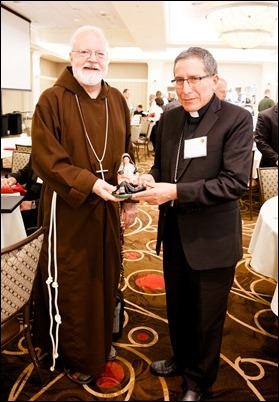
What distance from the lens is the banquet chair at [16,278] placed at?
1438 millimetres

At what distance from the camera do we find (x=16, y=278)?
1.49 meters

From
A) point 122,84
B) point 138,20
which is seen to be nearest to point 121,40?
point 138,20

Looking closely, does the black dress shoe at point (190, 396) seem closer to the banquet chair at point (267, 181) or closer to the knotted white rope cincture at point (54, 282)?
the knotted white rope cincture at point (54, 282)

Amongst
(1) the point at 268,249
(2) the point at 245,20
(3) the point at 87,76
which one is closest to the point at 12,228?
(3) the point at 87,76

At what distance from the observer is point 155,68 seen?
1614 cm

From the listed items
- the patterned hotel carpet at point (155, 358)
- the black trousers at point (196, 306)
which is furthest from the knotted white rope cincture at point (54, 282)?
the black trousers at point (196, 306)

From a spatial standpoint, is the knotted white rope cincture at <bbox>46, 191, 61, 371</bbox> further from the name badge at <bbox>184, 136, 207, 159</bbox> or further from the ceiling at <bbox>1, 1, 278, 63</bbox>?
the ceiling at <bbox>1, 1, 278, 63</bbox>

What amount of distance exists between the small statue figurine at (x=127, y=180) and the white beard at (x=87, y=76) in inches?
13.7

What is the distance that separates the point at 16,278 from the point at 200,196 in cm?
76

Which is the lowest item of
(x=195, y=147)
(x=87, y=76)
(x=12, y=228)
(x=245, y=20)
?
(x=12, y=228)

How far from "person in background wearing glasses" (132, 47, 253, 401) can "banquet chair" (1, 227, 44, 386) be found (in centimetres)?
45

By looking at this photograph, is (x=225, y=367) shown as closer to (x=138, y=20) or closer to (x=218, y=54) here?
(x=138, y=20)

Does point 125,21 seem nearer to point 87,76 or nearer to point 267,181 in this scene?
point 267,181

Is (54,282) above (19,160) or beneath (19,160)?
beneath
